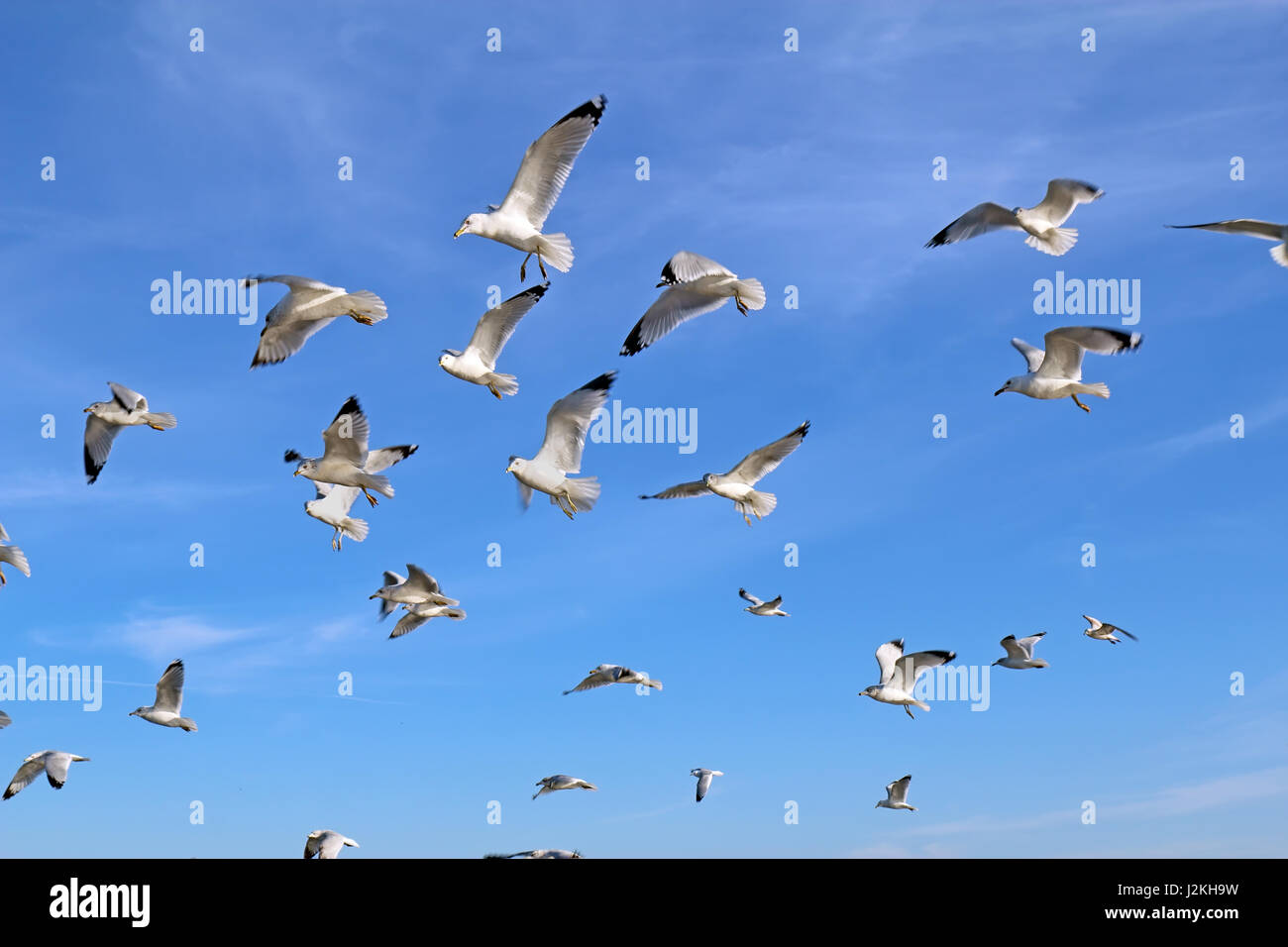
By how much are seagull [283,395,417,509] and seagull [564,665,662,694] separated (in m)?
3.64

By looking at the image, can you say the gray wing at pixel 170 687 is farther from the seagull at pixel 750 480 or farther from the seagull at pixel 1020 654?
the seagull at pixel 1020 654

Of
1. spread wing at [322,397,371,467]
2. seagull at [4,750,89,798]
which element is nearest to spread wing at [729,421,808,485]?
spread wing at [322,397,371,467]

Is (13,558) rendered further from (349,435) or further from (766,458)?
(766,458)

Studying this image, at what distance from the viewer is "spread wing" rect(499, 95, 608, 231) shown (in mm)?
11797

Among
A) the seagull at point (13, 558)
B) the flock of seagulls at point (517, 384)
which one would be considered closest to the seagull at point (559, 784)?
the flock of seagulls at point (517, 384)

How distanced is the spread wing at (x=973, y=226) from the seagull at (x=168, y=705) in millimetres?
10962

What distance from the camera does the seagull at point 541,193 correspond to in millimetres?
11844

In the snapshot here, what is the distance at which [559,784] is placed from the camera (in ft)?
47.5

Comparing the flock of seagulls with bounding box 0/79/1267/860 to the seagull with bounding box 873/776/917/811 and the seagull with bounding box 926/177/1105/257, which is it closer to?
the seagull with bounding box 926/177/1105/257

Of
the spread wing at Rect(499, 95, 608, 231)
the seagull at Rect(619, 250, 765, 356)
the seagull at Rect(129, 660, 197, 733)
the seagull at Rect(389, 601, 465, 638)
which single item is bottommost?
the seagull at Rect(129, 660, 197, 733)

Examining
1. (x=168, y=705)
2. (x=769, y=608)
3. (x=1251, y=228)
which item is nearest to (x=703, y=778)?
(x=769, y=608)

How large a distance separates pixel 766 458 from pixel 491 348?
11.8 feet
